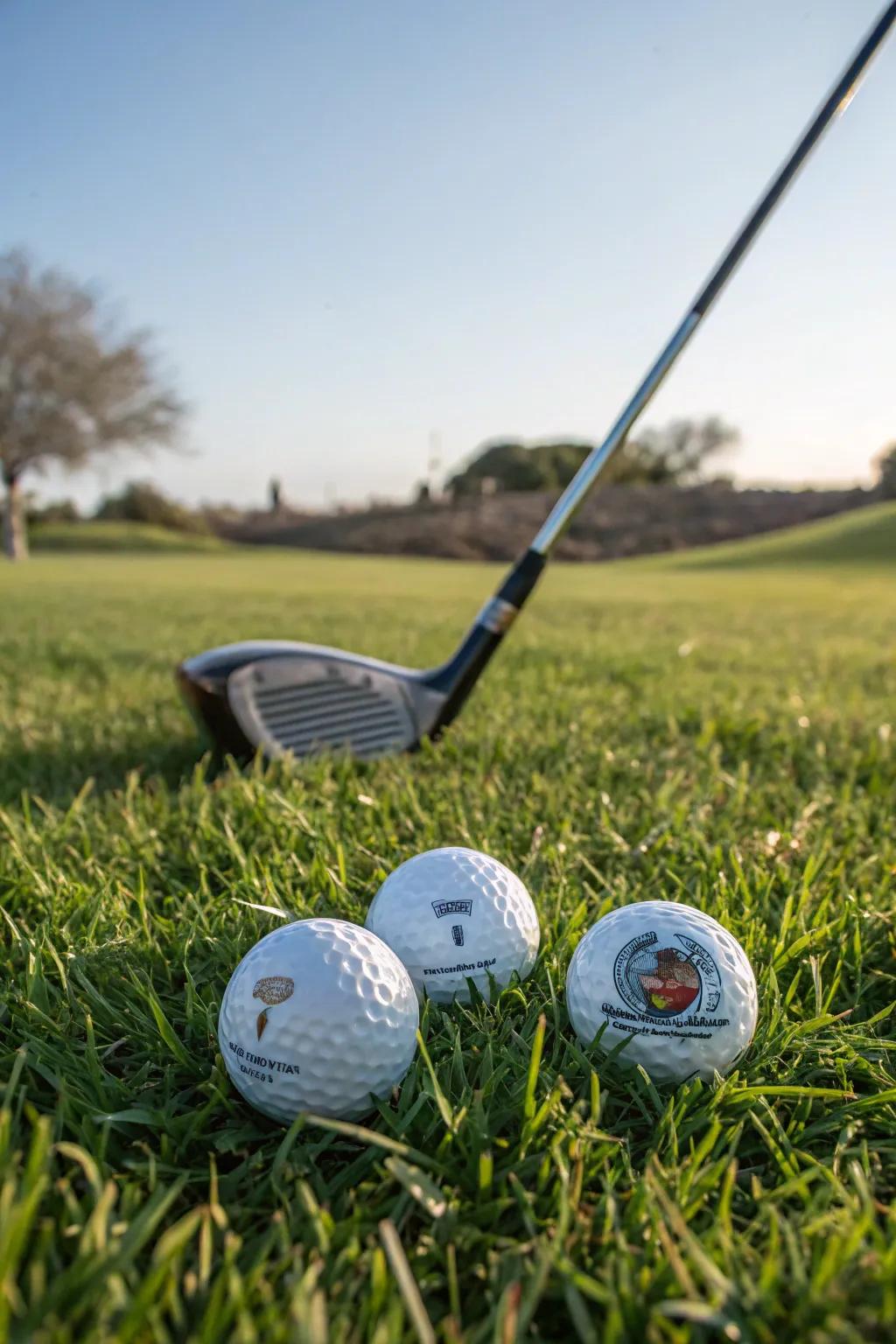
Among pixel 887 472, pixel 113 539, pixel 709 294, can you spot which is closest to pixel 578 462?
pixel 887 472

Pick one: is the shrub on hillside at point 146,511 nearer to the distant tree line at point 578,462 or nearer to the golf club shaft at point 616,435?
the distant tree line at point 578,462

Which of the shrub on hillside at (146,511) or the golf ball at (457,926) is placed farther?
the shrub on hillside at (146,511)

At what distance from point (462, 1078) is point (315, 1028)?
0.78 ft

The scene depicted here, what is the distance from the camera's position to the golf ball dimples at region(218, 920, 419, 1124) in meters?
1.38

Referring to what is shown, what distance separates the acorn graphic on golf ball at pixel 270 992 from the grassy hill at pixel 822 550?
79.1ft

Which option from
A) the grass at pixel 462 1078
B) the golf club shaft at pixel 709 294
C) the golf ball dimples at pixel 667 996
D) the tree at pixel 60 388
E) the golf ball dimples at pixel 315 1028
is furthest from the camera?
the tree at pixel 60 388

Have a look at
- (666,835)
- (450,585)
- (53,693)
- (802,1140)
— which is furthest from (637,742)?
(450,585)

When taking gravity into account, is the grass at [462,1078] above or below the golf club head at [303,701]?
below

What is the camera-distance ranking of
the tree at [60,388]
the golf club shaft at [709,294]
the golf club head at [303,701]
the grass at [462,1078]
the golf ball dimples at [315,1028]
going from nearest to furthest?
the grass at [462,1078] < the golf ball dimples at [315,1028] < the golf club head at [303,701] < the golf club shaft at [709,294] < the tree at [60,388]

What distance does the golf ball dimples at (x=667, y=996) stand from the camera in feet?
4.86

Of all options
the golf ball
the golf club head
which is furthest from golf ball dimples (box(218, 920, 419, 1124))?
the golf club head

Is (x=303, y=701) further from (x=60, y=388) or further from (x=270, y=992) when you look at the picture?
(x=60, y=388)

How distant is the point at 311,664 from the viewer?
10.1ft

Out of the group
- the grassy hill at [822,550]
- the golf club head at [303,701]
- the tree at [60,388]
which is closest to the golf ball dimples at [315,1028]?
the golf club head at [303,701]
